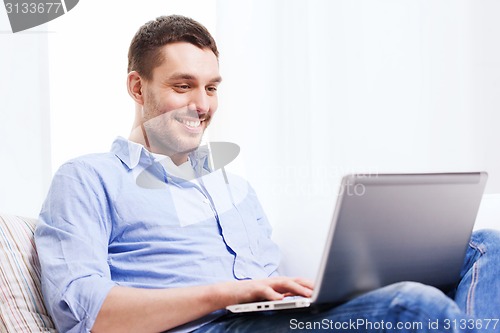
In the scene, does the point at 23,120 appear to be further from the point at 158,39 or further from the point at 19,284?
the point at 19,284

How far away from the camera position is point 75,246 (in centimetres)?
124

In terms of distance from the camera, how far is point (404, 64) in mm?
2311

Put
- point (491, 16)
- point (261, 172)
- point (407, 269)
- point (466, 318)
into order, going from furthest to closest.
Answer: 1. point (261, 172)
2. point (491, 16)
3. point (407, 269)
4. point (466, 318)

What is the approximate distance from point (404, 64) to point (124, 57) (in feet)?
3.35

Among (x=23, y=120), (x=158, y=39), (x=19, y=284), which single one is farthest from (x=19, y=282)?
(x=23, y=120)

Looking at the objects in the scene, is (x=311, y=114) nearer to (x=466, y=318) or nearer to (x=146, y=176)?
(x=146, y=176)

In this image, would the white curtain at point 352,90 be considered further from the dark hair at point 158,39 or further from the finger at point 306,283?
the finger at point 306,283

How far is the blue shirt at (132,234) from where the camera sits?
122 centimetres

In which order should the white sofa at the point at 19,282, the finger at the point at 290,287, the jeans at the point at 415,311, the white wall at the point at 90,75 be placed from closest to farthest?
the jeans at the point at 415,311, the finger at the point at 290,287, the white sofa at the point at 19,282, the white wall at the point at 90,75

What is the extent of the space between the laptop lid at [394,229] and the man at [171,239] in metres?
0.06

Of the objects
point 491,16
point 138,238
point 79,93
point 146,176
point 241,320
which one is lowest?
point 241,320

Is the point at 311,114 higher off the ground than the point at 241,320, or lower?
higher

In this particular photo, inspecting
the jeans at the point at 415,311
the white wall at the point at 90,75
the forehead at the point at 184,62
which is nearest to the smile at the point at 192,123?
the forehead at the point at 184,62

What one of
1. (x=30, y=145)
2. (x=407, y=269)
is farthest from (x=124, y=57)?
(x=407, y=269)
